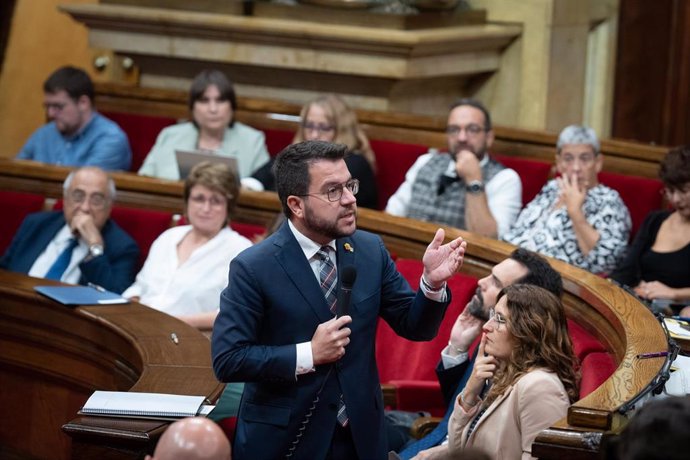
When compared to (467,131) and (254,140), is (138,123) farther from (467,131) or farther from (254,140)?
(467,131)

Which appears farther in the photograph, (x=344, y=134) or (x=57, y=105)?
(x=57, y=105)

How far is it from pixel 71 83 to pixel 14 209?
0.80m

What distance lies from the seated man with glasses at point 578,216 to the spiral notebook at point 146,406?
1958mm

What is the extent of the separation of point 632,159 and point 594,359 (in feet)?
7.03

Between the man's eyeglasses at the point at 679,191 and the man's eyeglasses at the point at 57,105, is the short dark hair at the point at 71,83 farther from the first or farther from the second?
the man's eyeglasses at the point at 679,191

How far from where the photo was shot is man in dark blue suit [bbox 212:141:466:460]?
8.45 feet

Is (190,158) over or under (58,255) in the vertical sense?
over

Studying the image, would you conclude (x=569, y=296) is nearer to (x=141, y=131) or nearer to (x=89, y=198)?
(x=89, y=198)

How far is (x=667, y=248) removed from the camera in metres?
4.17

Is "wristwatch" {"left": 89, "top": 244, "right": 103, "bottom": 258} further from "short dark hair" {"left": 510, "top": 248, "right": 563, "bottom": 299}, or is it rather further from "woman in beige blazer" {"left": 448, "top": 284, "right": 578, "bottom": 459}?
"woman in beige blazer" {"left": 448, "top": 284, "right": 578, "bottom": 459}

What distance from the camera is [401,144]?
5.37 metres

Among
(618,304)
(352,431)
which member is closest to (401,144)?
(618,304)

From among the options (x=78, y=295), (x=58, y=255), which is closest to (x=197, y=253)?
(x=78, y=295)

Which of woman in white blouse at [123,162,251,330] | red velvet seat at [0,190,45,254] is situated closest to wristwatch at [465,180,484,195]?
woman in white blouse at [123,162,251,330]
